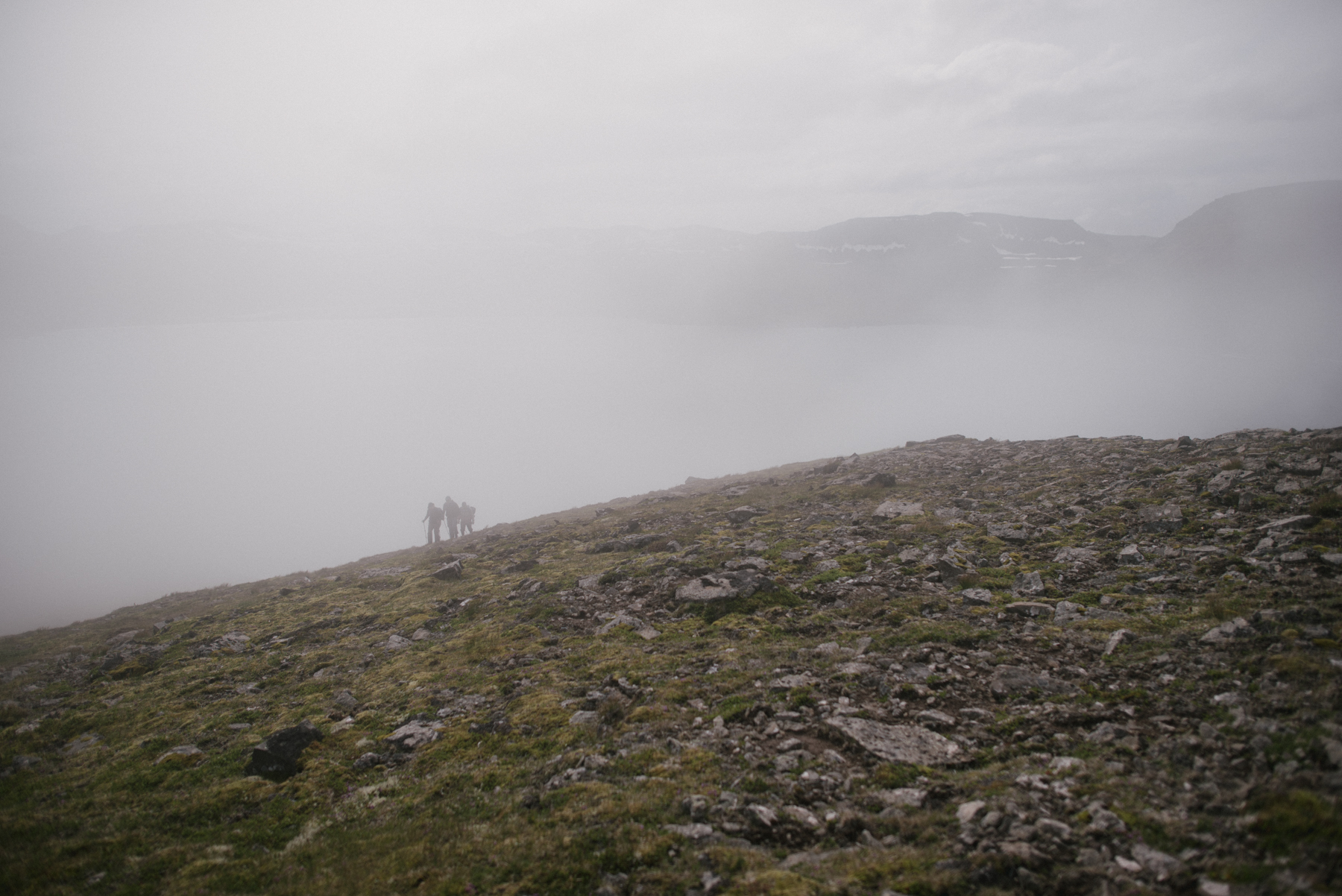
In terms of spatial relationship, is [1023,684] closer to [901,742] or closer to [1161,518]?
[901,742]

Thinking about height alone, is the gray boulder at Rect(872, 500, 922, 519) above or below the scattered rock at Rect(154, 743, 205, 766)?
above

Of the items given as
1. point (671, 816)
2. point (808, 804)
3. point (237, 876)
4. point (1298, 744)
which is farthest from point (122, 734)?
point (1298, 744)

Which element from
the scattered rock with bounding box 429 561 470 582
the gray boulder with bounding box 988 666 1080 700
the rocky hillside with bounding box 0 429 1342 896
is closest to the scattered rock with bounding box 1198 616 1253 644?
the rocky hillside with bounding box 0 429 1342 896

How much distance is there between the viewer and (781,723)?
12227 millimetres

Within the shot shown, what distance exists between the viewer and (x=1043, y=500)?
27438 mm

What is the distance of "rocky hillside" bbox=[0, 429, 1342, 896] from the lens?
786cm

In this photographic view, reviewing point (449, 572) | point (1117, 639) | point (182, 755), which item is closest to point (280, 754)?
point (182, 755)

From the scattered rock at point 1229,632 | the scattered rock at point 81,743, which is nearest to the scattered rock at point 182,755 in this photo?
the scattered rock at point 81,743

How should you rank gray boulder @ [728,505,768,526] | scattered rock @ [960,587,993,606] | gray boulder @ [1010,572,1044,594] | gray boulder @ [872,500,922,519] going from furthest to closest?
gray boulder @ [728,505,768,526] → gray boulder @ [872,500,922,519] → gray boulder @ [1010,572,1044,594] → scattered rock @ [960,587,993,606]

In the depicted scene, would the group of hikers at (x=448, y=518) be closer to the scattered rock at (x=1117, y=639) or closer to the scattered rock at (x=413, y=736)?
the scattered rock at (x=413, y=736)

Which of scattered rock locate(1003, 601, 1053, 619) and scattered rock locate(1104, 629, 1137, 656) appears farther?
scattered rock locate(1003, 601, 1053, 619)

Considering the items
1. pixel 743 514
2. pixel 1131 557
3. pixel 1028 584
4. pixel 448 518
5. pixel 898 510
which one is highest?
pixel 448 518

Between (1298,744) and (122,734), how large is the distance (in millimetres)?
29737

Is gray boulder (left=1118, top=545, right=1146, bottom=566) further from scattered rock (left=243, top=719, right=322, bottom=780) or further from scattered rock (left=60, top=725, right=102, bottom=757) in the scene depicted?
scattered rock (left=60, top=725, right=102, bottom=757)
